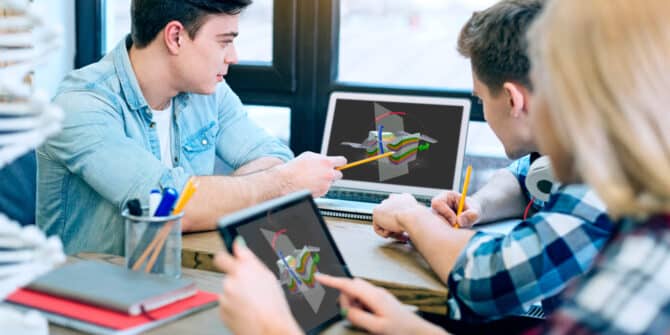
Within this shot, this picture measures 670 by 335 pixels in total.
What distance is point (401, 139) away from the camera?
2.02 metres

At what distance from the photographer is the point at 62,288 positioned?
3.79ft

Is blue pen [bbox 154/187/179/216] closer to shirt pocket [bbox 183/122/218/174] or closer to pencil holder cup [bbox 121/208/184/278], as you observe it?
pencil holder cup [bbox 121/208/184/278]

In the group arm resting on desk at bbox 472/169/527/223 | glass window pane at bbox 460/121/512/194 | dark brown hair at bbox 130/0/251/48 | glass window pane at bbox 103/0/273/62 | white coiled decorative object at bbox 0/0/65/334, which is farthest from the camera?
glass window pane at bbox 103/0/273/62

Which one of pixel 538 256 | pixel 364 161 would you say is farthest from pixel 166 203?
pixel 364 161

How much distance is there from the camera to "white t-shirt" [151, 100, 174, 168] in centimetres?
200

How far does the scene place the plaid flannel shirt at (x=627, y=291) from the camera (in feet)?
2.25

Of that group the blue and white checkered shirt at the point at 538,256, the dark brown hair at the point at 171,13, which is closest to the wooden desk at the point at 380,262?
the blue and white checkered shirt at the point at 538,256

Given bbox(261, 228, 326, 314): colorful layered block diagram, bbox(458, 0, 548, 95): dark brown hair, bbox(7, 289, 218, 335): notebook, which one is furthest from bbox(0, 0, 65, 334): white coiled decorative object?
bbox(458, 0, 548, 95): dark brown hair

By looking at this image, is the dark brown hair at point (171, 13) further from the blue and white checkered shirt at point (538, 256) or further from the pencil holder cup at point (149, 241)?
the blue and white checkered shirt at point (538, 256)

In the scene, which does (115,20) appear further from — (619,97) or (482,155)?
(619,97)

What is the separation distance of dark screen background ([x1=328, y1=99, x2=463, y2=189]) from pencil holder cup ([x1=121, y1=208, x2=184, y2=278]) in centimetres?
81

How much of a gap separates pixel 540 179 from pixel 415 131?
0.44m

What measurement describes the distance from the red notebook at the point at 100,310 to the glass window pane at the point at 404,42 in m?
1.55

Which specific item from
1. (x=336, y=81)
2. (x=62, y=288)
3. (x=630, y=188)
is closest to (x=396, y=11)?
(x=336, y=81)
